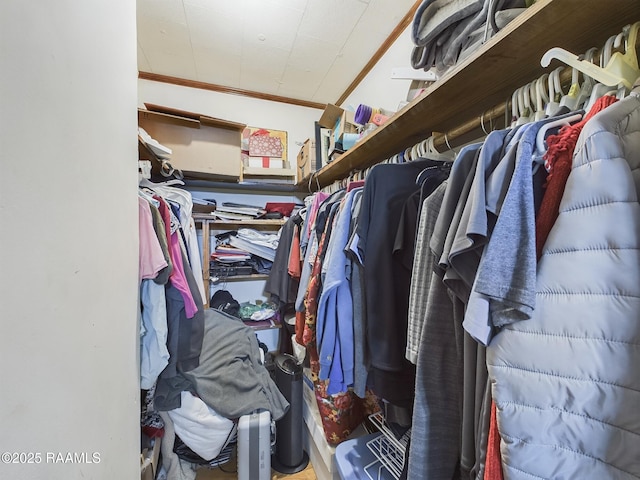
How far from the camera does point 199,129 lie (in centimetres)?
166

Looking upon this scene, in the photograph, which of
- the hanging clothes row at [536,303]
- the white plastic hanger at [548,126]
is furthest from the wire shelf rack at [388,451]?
the white plastic hanger at [548,126]

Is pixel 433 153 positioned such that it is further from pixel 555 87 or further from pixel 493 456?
pixel 493 456

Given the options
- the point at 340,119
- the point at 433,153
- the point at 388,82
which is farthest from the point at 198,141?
the point at 433,153

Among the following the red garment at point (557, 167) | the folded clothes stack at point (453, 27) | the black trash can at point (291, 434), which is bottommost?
the black trash can at point (291, 434)

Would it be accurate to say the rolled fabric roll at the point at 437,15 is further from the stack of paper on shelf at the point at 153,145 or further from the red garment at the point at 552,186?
the stack of paper on shelf at the point at 153,145

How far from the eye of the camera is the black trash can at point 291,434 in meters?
1.35

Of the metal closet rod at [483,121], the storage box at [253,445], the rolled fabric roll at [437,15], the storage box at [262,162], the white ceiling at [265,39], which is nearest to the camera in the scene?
the metal closet rod at [483,121]

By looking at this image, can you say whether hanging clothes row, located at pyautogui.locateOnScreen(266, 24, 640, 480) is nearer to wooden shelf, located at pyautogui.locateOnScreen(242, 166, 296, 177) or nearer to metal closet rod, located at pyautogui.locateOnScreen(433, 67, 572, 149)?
metal closet rod, located at pyautogui.locateOnScreen(433, 67, 572, 149)

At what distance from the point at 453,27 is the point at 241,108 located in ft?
5.66

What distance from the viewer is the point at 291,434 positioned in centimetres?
136

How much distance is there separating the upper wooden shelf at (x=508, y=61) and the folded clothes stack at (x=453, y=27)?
0.07 m

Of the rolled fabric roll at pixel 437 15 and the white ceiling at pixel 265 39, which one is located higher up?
the white ceiling at pixel 265 39

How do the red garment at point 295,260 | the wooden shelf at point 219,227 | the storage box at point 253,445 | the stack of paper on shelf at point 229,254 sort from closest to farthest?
the storage box at point 253,445, the red garment at point 295,260, the wooden shelf at point 219,227, the stack of paper on shelf at point 229,254

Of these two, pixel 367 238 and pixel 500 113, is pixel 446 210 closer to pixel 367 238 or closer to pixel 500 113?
pixel 367 238
